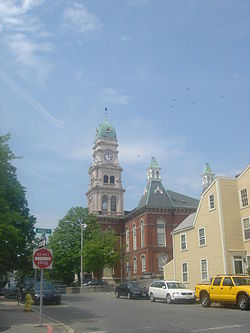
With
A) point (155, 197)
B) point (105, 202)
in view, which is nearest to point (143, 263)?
point (155, 197)

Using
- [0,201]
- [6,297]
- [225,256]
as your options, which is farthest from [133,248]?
[0,201]

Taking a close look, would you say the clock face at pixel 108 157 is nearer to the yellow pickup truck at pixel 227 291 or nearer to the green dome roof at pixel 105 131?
the green dome roof at pixel 105 131

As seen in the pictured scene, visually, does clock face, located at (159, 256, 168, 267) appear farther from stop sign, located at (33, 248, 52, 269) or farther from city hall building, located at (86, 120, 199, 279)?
stop sign, located at (33, 248, 52, 269)

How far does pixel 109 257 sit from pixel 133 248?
1459 centimetres

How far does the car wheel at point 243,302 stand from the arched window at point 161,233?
4525cm

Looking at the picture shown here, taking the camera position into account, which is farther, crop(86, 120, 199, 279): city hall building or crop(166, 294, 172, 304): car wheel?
crop(86, 120, 199, 279): city hall building

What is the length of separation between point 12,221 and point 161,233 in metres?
46.4

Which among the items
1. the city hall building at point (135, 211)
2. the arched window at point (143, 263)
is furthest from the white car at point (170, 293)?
the arched window at point (143, 263)

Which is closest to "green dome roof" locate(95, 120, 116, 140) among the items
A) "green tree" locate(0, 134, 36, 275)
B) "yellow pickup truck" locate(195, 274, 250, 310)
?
"green tree" locate(0, 134, 36, 275)

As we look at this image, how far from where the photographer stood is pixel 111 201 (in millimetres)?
82062

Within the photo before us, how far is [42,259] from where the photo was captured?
50.8 ft

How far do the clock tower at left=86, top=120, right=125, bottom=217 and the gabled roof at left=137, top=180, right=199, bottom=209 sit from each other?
7.91m

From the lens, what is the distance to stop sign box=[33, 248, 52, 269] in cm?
1539

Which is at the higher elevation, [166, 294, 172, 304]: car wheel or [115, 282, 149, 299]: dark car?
[115, 282, 149, 299]: dark car
